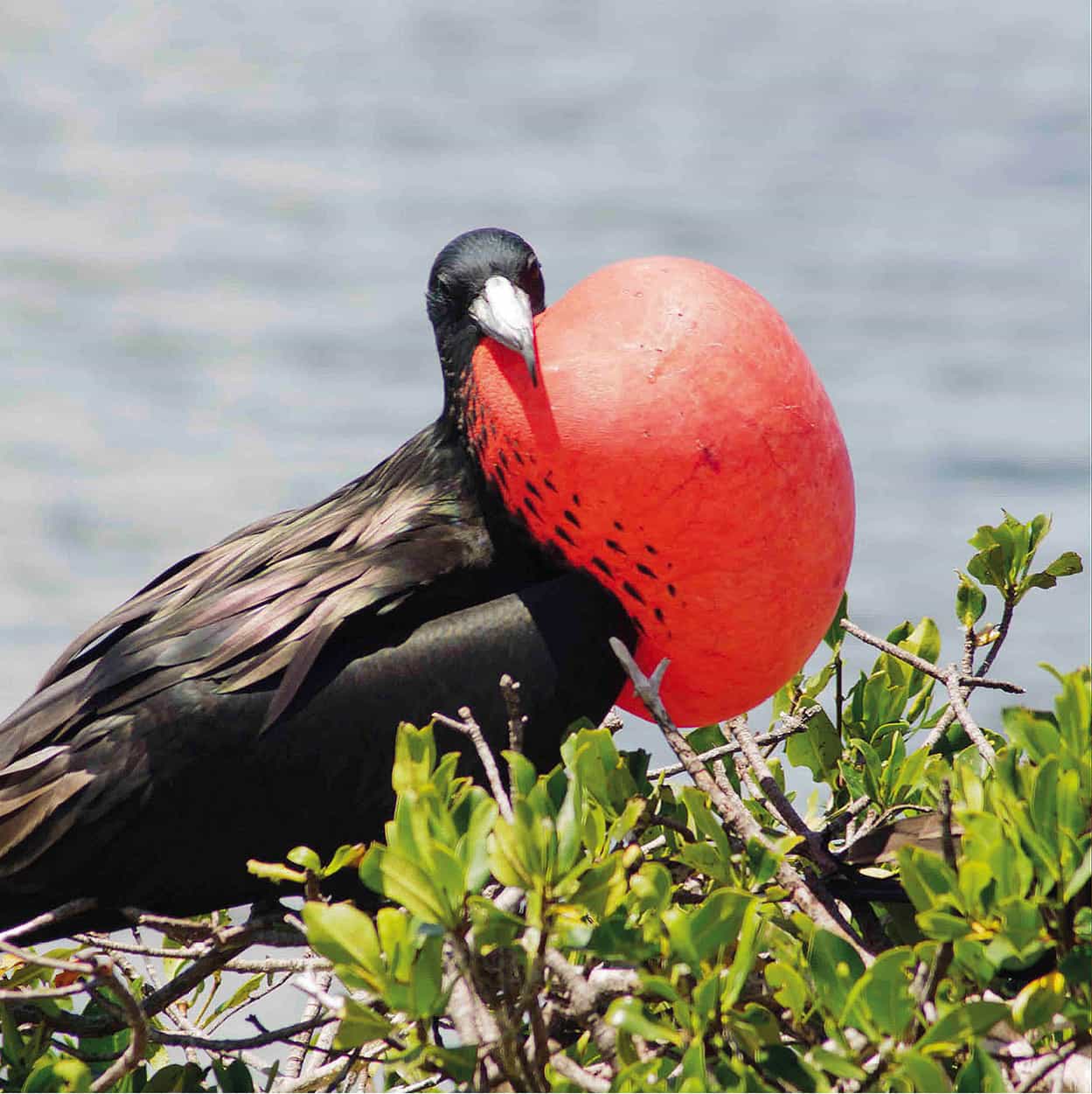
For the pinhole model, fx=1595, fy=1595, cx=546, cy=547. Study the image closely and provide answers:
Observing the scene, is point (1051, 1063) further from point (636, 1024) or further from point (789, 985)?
point (636, 1024)

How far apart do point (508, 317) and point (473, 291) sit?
0.91 feet

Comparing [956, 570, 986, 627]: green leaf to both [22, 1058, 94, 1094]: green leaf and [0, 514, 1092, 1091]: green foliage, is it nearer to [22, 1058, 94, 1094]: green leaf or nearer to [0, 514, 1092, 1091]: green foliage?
[0, 514, 1092, 1091]: green foliage

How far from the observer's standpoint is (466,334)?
3.30 meters

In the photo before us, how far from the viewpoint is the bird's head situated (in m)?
3.17

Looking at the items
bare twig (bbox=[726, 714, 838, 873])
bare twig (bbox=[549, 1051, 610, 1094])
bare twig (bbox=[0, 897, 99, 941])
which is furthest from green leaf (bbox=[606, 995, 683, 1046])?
bare twig (bbox=[0, 897, 99, 941])

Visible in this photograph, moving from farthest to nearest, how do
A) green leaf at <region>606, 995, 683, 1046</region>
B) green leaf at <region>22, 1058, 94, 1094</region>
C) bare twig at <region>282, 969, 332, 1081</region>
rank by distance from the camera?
bare twig at <region>282, 969, 332, 1081</region>, green leaf at <region>22, 1058, 94, 1094</region>, green leaf at <region>606, 995, 683, 1046</region>

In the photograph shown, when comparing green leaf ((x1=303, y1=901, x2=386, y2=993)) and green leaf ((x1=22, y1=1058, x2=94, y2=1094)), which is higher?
green leaf ((x1=303, y1=901, x2=386, y2=993))

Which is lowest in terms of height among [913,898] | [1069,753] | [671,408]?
[913,898]

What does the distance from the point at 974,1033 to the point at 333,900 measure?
5.33 ft

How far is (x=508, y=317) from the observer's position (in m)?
3.05

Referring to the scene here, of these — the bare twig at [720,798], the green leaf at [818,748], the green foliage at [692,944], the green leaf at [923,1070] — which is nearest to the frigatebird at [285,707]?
the green leaf at [818,748]

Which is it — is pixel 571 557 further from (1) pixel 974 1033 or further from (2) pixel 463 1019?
(1) pixel 974 1033

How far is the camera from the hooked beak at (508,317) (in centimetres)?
295

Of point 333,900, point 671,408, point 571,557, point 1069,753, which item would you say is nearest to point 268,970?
point 333,900
